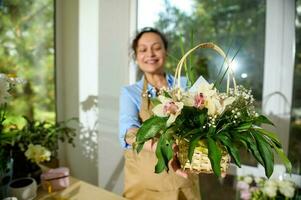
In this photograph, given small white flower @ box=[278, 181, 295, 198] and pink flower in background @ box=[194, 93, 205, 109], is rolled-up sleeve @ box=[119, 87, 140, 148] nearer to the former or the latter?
pink flower in background @ box=[194, 93, 205, 109]

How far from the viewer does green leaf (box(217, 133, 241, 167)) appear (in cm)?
75

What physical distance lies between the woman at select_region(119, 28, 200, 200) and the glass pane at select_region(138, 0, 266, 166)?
16 cm

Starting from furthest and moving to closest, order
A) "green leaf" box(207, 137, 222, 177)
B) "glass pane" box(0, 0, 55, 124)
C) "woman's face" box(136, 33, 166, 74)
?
"glass pane" box(0, 0, 55, 124)
"woman's face" box(136, 33, 166, 74)
"green leaf" box(207, 137, 222, 177)

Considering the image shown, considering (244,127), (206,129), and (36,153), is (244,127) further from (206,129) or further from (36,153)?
(36,153)

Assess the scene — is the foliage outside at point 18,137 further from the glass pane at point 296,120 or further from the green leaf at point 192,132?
the glass pane at point 296,120

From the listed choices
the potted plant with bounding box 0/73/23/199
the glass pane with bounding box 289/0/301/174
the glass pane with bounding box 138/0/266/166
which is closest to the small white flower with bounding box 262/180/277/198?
the glass pane with bounding box 138/0/266/166

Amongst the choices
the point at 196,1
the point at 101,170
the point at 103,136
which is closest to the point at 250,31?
the point at 196,1

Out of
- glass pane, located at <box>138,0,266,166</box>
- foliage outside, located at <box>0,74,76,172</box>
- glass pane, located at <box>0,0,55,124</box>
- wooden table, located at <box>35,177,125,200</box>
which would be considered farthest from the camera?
glass pane, located at <box>0,0,55,124</box>

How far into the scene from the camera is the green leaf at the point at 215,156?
0.73 meters

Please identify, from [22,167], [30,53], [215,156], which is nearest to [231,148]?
[215,156]

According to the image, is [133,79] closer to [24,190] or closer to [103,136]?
[103,136]

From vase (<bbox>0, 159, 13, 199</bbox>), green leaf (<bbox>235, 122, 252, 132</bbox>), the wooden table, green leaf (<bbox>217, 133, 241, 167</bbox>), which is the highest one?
green leaf (<bbox>235, 122, 252, 132</bbox>)

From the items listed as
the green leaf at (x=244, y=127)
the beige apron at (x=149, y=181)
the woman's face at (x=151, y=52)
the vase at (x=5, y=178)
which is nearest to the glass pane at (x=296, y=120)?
the beige apron at (x=149, y=181)

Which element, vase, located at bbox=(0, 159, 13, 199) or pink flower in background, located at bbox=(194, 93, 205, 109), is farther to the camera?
vase, located at bbox=(0, 159, 13, 199)
